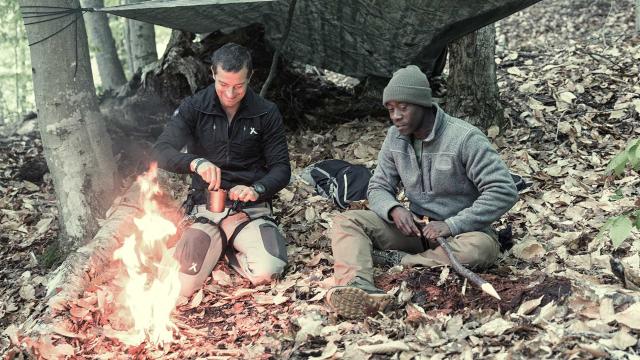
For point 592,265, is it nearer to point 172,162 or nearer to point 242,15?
point 172,162

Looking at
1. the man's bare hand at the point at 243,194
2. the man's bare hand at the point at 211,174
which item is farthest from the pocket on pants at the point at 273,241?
the man's bare hand at the point at 211,174

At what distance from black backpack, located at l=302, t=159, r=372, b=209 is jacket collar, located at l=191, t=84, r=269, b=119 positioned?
3.73 ft

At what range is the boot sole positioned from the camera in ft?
11.4

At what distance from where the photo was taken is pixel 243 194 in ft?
14.2

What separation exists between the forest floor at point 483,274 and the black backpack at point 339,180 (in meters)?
0.12

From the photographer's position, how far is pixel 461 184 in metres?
3.93

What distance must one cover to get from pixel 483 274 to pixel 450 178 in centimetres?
64

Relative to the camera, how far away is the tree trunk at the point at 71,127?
5.14 meters

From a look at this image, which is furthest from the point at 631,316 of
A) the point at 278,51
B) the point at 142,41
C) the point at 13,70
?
the point at 13,70

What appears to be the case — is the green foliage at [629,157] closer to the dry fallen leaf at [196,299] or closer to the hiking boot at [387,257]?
the hiking boot at [387,257]

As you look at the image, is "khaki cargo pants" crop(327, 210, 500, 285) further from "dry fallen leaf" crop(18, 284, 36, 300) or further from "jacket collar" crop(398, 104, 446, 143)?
"dry fallen leaf" crop(18, 284, 36, 300)

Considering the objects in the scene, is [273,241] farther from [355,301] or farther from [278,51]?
[278,51]

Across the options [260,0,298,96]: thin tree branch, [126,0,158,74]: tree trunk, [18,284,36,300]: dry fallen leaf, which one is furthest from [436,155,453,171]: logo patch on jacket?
[126,0,158,74]: tree trunk

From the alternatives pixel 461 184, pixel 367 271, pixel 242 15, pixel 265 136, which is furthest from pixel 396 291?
pixel 242 15
